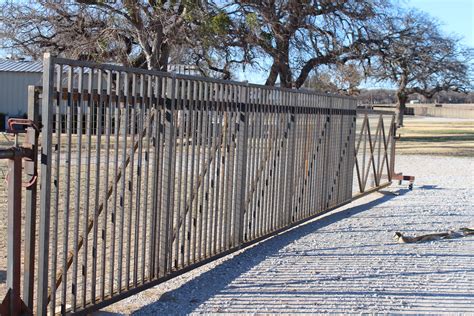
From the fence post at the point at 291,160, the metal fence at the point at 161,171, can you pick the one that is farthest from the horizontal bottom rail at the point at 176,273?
the fence post at the point at 291,160

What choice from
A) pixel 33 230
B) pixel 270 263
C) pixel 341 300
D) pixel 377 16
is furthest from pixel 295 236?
pixel 377 16

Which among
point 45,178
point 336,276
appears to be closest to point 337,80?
point 336,276

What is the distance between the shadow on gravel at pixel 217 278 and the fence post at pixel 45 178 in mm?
1061

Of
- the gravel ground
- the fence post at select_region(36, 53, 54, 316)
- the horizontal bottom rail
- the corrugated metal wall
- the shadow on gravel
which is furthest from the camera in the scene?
the corrugated metal wall

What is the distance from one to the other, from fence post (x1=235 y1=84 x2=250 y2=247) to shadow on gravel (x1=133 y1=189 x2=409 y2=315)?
0.34 metres

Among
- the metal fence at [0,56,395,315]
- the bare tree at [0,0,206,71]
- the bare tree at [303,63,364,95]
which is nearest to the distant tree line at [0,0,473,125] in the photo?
the bare tree at [0,0,206,71]

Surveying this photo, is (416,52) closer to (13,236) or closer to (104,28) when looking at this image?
(104,28)

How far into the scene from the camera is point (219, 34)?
23.2 m

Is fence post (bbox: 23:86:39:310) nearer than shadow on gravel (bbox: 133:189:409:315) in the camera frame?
Yes

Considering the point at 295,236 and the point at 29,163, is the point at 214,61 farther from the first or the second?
the point at 29,163

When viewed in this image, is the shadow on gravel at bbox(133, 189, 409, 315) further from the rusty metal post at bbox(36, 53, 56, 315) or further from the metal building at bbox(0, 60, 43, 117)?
the metal building at bbox(0, 60, 43, 117)

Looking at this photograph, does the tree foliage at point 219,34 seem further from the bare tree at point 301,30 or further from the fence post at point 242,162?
the fence post at point 242,162

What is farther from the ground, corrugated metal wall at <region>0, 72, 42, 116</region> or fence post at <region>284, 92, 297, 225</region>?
corrugated metal wall at <region>0, 72, 42, 116</region>

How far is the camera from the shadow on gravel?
5668 mm
